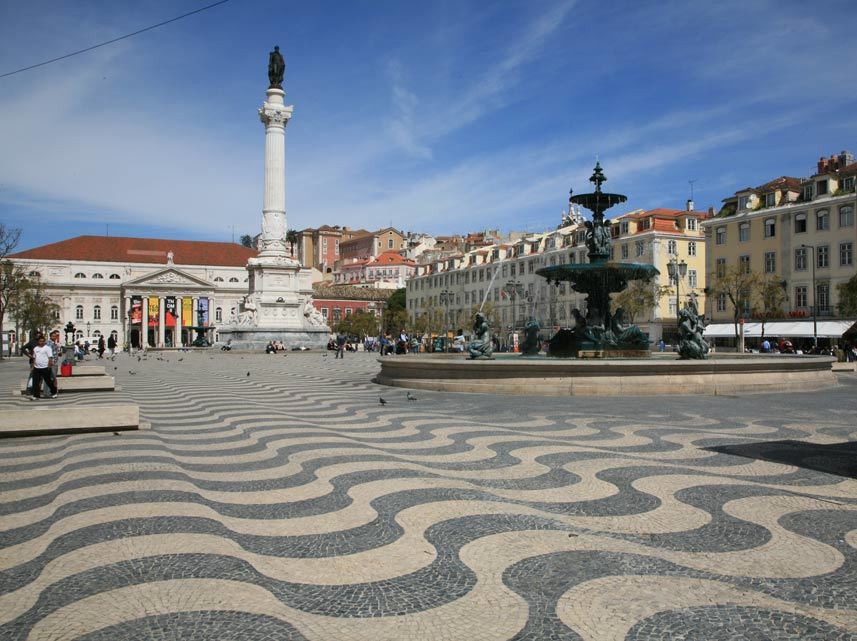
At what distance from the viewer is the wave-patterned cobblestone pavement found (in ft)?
10.7

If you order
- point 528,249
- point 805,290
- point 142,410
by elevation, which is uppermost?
point 528,249

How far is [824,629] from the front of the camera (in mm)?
3088

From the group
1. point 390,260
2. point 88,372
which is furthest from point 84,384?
point 390,260

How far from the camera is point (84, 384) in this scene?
1608cm

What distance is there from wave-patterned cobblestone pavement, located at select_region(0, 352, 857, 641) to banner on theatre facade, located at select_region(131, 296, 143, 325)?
92736 millimetres

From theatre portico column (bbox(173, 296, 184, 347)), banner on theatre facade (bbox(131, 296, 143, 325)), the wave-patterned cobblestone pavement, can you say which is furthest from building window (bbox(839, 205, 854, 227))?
banner on theatre facade (bbox(131, 296, 143, 325))

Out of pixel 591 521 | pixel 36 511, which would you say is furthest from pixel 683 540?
pixel 36 511

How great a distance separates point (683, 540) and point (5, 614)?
3.93 meters

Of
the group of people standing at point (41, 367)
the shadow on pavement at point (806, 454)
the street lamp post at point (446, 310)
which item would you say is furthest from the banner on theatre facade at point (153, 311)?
the shadow on pavement at point (806, 454)

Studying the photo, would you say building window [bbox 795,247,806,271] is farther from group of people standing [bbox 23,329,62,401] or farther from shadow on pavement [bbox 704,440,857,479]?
group of people standing [bbox 23,329,62,401]

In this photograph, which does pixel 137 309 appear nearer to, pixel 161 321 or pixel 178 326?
pixel 161 321

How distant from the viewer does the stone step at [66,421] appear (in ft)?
28.8

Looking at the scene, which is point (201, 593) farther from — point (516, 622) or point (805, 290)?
point (805, 290)

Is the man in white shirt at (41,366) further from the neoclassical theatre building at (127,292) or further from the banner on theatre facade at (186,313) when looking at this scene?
the banner on theatre facade at (186,313)
